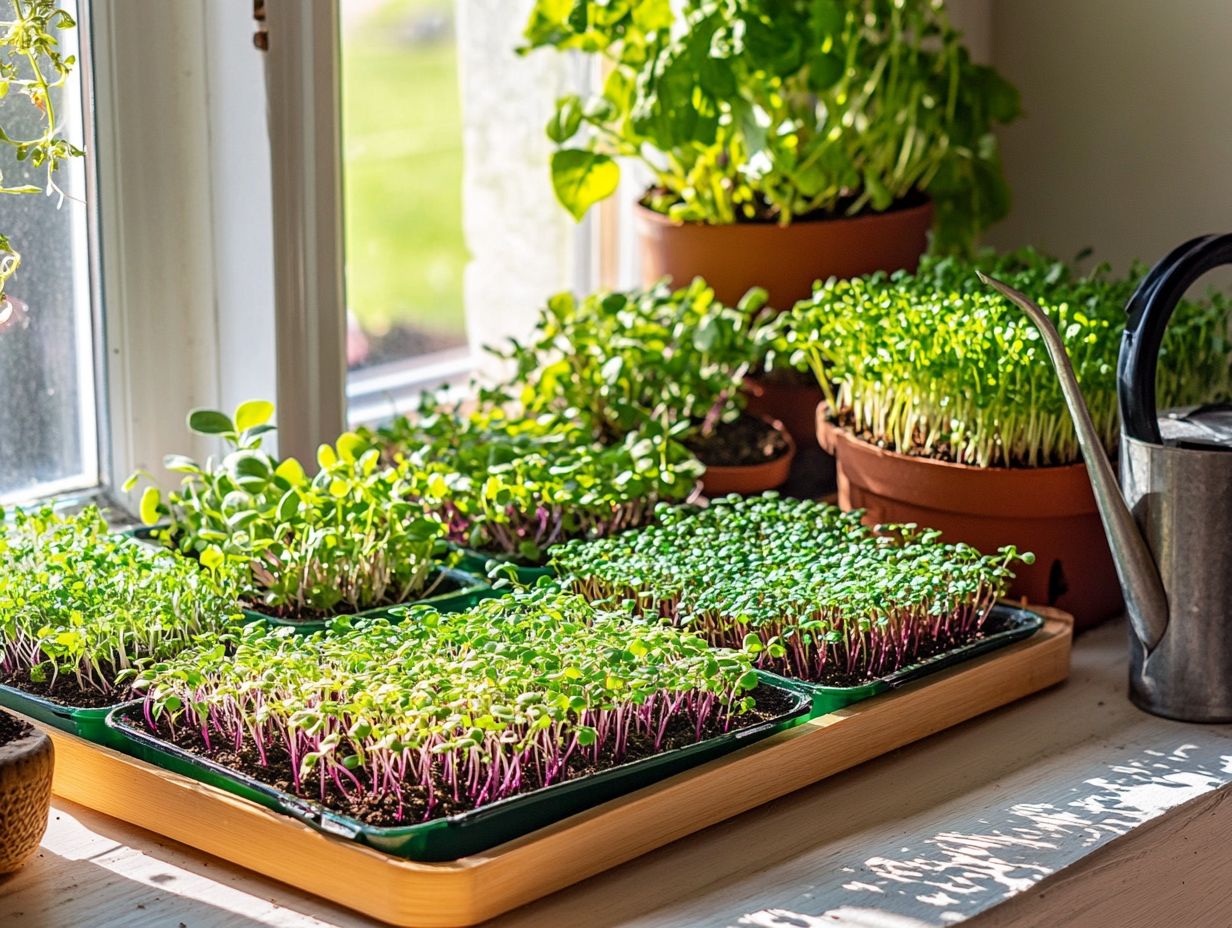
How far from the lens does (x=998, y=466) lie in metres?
1.52

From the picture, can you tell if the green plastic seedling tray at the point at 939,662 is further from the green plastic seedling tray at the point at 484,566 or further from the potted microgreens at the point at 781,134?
the potted microgreens at the point at 781,134

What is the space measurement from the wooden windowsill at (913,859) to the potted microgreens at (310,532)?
278 millimetres

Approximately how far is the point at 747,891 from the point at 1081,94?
1.35m

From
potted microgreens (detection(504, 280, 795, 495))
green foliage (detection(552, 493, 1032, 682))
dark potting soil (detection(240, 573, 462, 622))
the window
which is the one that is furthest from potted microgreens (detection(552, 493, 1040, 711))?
the window

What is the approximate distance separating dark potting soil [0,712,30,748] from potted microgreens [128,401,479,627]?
255 mm

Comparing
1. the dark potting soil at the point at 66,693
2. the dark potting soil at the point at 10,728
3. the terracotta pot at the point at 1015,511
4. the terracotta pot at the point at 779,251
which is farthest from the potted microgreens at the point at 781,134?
the dark potting soil at the point at 10,728

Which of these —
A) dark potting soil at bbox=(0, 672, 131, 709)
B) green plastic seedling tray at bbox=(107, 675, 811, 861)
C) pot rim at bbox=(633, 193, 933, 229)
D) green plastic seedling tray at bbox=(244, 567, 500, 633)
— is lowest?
green plastic seedling tray at bbox=(107, 675, 811, 861)

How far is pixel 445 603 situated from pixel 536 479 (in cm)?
17

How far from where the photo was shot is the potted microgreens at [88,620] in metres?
1.21

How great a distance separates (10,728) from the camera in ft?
3.59

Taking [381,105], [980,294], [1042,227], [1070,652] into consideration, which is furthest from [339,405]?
[1042,227]

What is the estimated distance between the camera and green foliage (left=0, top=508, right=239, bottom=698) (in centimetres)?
123

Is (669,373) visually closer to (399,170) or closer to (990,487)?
(990,487)

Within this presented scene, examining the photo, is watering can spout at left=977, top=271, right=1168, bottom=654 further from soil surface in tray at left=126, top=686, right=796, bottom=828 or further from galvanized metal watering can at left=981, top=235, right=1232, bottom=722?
soil surface in tray at left=126, top=686, right=796, bottom=828
